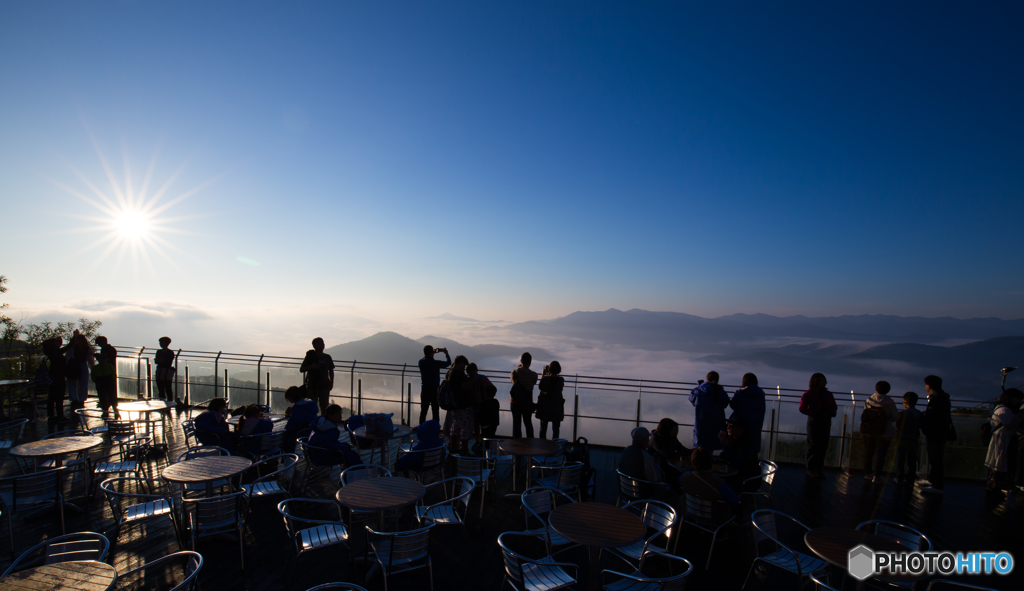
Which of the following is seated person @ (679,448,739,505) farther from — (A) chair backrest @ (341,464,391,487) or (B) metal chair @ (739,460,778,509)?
(A) chair backrest @ (341,464,391,487)

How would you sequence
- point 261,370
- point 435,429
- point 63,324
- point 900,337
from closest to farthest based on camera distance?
point 435,429
point 261,370
point 63,324
point 900,337

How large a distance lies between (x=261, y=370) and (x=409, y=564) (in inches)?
345

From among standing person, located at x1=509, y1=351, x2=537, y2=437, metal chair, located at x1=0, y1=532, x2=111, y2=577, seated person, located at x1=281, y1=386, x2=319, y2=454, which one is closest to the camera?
metal chair, located at x1=0, y1=532, x2=111, y2=577

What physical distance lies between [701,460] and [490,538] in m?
2.40

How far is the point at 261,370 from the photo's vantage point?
10891mm

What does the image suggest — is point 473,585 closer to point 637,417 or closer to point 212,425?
point 212,425

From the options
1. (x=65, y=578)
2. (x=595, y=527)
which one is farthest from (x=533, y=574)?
(x=65, y=578)

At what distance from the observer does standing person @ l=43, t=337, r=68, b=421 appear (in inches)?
372

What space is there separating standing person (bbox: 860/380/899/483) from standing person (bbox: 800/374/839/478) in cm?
55

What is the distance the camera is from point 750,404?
667 centimetres

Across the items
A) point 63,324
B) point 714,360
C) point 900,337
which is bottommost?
point 714,360

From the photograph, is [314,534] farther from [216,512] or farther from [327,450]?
[327,450]

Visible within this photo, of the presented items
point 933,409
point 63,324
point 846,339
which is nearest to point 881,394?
point 933,409

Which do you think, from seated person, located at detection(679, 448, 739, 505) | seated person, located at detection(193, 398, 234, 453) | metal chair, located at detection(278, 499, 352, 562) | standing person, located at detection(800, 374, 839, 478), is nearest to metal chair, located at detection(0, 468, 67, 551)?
seated person, located at detection(193, 398, 234, 453)
